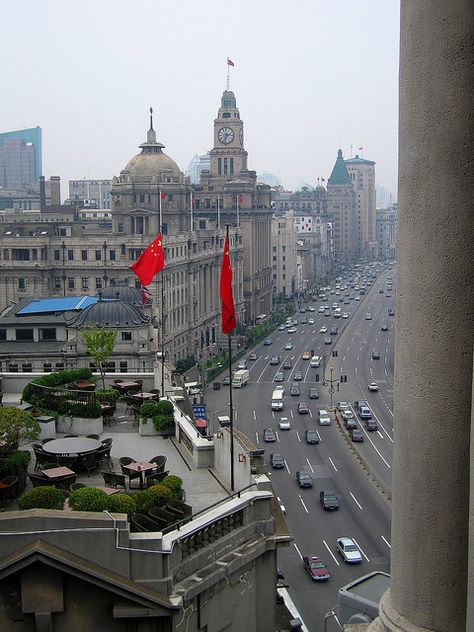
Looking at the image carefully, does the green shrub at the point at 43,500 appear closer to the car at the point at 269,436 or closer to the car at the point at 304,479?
the car at the point at 304,479

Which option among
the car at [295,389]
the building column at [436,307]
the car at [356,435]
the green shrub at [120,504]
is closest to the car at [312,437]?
the car at [356,435]

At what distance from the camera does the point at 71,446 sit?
→ 2245 centimetres

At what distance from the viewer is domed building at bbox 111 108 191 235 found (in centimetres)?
14562

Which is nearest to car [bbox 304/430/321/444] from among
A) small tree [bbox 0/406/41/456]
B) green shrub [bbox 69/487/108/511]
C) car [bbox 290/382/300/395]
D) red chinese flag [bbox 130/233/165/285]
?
car [bbox 290/382/300/395]

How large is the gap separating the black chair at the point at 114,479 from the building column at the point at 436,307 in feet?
41.0

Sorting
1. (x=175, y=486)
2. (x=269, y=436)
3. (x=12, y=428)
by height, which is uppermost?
(x=12, y=428)

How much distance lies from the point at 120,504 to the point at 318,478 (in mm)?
62264

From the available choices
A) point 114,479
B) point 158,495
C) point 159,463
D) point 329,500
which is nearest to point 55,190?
point 329,500

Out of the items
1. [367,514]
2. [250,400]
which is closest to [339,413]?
[250,400]

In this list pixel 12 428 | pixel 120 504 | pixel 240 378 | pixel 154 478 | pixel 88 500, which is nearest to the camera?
pixel 88 500

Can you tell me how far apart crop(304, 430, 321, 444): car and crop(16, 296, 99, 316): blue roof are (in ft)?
79.3

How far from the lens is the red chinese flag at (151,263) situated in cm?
4369

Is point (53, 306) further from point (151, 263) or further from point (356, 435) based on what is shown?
point (151, 263)

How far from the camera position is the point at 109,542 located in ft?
48.1
